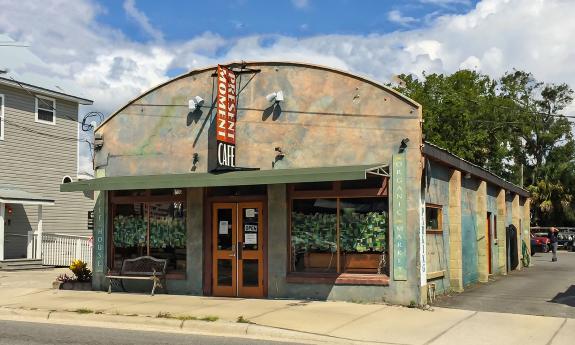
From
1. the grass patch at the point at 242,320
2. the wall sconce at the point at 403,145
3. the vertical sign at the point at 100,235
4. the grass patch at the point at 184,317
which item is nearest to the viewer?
the grass patch at the point at 242,320

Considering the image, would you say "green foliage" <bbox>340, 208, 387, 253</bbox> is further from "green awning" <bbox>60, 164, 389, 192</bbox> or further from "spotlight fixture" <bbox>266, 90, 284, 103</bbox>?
"spotlight fixture" <bbox>266, 90, 284, 103</bbox>

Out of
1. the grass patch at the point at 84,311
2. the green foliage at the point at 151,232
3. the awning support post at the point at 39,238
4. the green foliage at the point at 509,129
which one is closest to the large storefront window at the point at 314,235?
the green foliage at the point at 151,232

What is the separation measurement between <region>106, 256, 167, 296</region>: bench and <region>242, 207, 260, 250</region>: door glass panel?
7.37ft

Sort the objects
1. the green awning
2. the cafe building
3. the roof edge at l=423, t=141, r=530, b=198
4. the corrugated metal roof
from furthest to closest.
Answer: the corrugated metal roof
the roof edge at l=423, t=141, r=530, b=198
the cafe building
the green awning

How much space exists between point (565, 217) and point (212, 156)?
42743 mm

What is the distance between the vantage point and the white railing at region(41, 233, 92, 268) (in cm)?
2439

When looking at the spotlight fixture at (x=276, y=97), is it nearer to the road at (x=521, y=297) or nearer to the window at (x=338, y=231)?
the window at (x=338, y=231)

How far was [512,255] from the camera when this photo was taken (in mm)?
23578

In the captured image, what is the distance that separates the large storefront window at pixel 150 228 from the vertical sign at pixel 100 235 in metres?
0.25

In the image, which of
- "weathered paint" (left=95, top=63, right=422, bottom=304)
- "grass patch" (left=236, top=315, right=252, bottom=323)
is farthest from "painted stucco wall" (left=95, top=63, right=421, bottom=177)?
"grass patch" (left=236, top=315, right=252, bottom=323)

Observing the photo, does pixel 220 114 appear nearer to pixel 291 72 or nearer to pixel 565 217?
pixel 291 72

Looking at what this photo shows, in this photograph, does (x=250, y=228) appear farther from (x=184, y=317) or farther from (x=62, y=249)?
(x=62, y=249)

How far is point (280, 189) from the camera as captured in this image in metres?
14.3

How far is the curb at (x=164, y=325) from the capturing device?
33.0 feet
